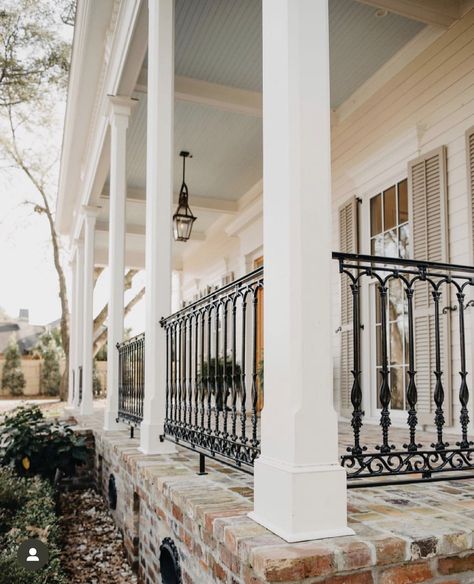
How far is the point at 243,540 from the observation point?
6.13ft

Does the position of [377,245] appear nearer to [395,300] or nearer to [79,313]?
[395,300]

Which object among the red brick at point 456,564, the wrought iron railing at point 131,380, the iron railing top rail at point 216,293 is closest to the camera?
the red brick at point 456,564

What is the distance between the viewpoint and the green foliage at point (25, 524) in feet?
10.1

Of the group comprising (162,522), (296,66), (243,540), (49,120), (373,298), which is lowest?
(162,522)

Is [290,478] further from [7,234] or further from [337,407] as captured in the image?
[7,234]

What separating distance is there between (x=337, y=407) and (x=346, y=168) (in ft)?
8.84

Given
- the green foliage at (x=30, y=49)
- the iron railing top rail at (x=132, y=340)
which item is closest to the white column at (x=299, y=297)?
the iron railing top rail at (x=132, y=340)

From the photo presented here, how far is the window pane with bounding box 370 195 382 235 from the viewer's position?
19.3ft

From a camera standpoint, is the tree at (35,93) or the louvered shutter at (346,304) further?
the tree at (35,93)

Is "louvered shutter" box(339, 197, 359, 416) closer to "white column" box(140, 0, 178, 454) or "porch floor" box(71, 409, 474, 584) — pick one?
"white column" box(140, 0, 178, 454)

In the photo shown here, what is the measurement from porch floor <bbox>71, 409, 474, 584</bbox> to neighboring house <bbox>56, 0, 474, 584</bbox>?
2cm

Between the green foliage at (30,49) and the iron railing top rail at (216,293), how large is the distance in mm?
9796


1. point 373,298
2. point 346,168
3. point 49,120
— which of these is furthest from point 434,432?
point 49,120

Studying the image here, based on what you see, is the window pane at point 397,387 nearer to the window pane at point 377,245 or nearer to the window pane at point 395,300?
the window pane at point 395,300
